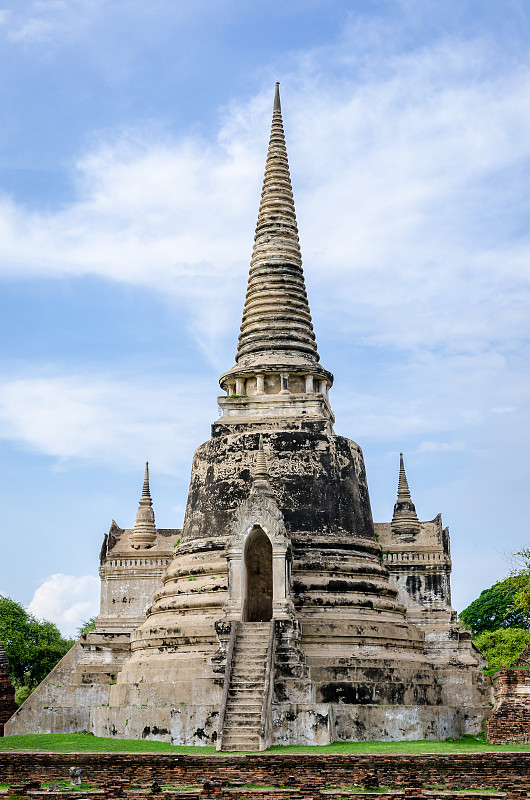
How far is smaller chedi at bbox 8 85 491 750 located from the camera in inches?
920

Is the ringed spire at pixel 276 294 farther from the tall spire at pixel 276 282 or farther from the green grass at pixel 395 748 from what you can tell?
the green grass at pixel 395 748

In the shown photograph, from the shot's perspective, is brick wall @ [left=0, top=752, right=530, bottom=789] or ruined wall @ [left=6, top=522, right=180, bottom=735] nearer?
brick wall @ [left=0, top=752, right=530, bottom=789]

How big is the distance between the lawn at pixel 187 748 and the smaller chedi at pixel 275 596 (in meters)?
0.57

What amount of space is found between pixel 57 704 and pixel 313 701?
34.8 feet

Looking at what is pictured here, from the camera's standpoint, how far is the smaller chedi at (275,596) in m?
23.4

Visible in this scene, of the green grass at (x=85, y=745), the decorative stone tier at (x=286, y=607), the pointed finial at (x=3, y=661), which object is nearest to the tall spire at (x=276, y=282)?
the decorative stone tier at (x=286, y=607)

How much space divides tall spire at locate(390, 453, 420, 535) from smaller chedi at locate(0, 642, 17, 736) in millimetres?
12736

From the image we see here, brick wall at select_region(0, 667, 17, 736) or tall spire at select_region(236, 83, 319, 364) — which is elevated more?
tall spire at select_region(236, 83, 319, 364)

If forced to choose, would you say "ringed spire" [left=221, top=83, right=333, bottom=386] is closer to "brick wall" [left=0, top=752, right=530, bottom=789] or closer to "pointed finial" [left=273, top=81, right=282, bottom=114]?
"pointed finial" [left=273, top=81, right=282, bottom=114]

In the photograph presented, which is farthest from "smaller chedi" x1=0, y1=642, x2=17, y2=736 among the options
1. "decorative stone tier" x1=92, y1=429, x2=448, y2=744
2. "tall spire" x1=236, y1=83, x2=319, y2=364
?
"tall spire" x1=236, y1=83, x2=319, y2=364

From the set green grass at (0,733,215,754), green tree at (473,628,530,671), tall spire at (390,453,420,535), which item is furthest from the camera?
green tree at (473,628,530,671)

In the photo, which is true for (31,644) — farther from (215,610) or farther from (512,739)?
(512,739)

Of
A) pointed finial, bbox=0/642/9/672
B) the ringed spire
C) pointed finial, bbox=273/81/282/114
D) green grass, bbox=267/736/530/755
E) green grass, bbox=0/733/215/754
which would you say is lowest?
green grass, bbox=267/736/530/755

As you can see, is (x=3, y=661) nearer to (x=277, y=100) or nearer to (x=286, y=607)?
(x=286, y=607)
